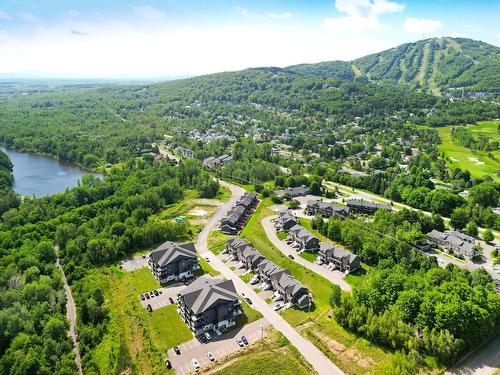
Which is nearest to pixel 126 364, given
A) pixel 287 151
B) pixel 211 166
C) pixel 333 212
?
pixel 333 212

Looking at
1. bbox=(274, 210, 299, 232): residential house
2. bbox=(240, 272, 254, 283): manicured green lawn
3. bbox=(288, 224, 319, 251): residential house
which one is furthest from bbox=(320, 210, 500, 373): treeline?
bbox=(274, 210, 299, 232): residential house

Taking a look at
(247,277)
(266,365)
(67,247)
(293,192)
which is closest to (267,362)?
(266,365)

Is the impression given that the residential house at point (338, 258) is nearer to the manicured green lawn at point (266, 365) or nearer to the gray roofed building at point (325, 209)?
the gray roofed building at point (325, 209)

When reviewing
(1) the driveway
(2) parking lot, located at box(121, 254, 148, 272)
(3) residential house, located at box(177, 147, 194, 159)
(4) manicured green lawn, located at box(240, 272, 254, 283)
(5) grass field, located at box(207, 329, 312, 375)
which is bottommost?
(3) residential house, located at box(177, 147, 194, 159)

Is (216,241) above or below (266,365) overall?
below

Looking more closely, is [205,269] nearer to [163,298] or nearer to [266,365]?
[163,298]

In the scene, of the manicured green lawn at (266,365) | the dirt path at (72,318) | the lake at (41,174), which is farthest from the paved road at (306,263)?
the lake at (41,174)

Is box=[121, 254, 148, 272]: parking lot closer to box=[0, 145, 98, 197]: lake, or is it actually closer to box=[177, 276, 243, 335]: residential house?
box=[177, 276, 243, 335]: residential house

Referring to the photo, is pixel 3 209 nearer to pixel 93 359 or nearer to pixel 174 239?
→ pixel 174 239
